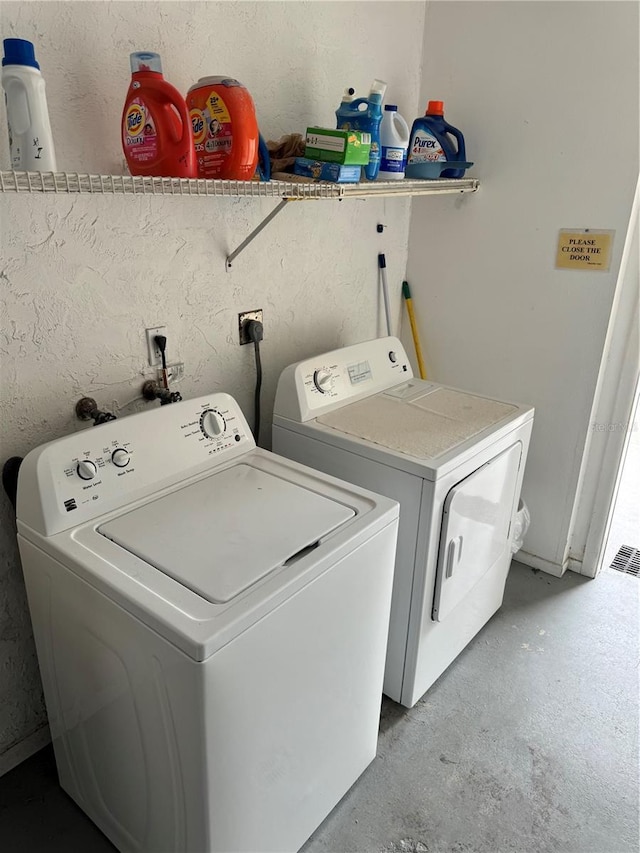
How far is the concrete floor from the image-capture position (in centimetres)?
161

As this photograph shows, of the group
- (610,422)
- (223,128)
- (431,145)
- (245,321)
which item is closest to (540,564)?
(610,422)

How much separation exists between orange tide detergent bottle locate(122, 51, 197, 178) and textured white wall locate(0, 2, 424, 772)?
0.18 meters

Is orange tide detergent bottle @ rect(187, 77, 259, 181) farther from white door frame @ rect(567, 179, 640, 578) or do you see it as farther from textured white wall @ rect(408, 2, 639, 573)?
white door frame @ rect(567, 179, 640, 578)

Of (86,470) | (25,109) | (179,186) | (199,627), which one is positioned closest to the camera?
(199,627)

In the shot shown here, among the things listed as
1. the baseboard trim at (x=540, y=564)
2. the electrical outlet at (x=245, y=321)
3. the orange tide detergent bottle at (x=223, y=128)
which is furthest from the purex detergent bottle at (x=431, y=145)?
the baseboard trim at (x=540, y=564)

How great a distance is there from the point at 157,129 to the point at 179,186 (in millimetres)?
142

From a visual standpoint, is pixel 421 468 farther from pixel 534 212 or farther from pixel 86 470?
pixel 534 212

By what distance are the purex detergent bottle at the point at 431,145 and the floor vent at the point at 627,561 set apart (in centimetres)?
191

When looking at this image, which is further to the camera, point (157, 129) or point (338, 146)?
point (338, 146)

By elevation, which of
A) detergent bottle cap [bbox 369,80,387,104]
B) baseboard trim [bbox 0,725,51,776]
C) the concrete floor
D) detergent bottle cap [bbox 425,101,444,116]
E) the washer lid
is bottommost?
the concrete floor

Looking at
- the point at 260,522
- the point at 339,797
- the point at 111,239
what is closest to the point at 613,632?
the point at 339,797

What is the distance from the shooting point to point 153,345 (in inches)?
69.6

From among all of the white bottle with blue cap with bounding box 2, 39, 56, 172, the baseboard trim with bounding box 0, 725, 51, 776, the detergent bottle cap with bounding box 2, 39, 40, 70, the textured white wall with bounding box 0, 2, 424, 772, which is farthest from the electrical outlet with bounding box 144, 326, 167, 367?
the baseboard trim with bounding box 0, 725, 51, 776

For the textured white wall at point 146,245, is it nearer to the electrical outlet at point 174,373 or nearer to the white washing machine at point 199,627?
the electrical outlet at point 174,373
